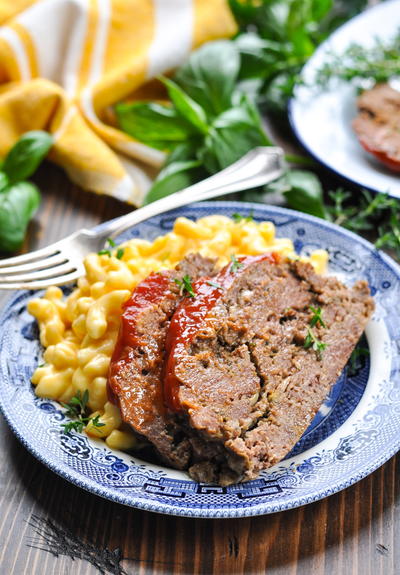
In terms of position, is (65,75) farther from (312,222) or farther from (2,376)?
(2,376)

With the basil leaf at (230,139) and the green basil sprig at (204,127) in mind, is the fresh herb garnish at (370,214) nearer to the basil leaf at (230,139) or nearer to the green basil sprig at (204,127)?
the green basil sprig at (204,127)

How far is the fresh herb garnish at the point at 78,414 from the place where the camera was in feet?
11.0

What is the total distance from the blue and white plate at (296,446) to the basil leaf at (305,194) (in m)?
0.54

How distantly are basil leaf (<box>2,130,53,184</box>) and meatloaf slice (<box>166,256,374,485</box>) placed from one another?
Result: 1.99 metres

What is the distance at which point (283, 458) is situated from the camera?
3.29 metres

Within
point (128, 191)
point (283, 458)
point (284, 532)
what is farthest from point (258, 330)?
point (128, 191)

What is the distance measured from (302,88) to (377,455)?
11.0ft

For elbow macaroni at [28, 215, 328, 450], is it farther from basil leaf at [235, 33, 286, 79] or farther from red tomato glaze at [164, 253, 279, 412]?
basil leaf at [235, 33, 286, 79]

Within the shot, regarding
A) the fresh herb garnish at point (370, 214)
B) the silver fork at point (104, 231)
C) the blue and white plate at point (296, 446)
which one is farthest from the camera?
the fresh herb garnish at point (370, 214)

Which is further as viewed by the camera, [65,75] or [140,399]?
[65,75]

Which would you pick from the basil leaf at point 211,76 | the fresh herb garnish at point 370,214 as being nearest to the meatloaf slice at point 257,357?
the fresh herb garnish at point 370,214

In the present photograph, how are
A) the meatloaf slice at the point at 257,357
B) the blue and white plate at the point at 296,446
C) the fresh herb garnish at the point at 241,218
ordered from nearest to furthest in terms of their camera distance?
the blue and white plate at the point at 296,446 → the meatloaf slice at the point at 257,357 → the fresh herb garnish at the point at 241,218

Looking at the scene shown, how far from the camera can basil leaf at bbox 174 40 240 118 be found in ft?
17.3

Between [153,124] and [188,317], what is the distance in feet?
7.55
